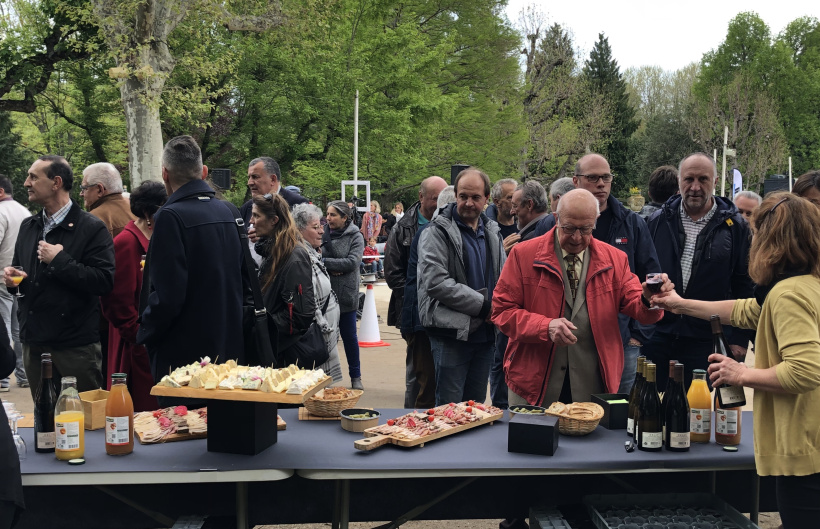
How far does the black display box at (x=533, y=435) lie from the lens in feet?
10.1

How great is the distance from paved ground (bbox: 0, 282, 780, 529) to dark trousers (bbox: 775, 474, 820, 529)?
2.03m

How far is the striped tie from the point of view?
3.93 meters

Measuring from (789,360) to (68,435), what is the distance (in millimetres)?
2740

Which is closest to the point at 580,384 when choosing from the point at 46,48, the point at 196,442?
the point at 196,442

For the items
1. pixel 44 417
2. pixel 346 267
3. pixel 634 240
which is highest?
pixel 634 240

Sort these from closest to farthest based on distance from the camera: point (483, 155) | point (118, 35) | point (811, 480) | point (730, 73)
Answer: point (811, 480), point (118, 35), point (483, 155), point (730, 73)

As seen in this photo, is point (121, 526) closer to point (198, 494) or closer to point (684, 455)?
point (198, 494)

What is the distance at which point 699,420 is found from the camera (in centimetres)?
330

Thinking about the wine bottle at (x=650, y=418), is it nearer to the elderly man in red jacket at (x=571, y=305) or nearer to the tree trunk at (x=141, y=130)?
the elderly man in red jacket at (x=571, y=305)

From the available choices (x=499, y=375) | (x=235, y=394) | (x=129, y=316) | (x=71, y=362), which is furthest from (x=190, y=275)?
(x=499, y=375)

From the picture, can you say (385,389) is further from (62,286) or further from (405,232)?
(62,286)

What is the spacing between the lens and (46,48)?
663 inches

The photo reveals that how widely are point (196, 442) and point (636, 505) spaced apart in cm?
191

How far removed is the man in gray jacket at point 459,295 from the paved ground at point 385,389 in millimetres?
780
